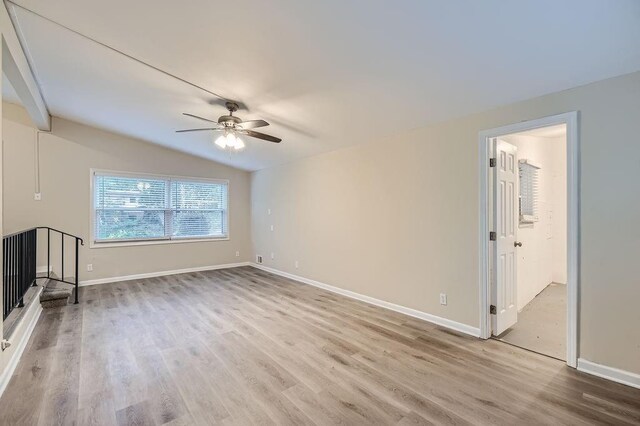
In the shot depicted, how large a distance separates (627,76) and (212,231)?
673 cm

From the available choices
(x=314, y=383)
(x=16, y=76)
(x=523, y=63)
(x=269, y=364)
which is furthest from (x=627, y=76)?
(x=16, y=76)

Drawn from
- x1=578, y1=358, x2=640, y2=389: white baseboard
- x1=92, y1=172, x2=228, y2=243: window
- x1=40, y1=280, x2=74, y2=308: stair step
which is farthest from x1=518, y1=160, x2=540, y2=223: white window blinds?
x1=40, y1=280, x2=74, y2=308: stair step

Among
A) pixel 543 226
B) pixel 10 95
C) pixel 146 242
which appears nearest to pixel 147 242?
pixel 146 242

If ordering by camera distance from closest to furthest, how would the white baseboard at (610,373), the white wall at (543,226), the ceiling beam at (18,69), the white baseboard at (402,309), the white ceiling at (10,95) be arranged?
the white baseboard at (610,373)
the ceiling beam at (18,69)
the white baseboard at (402,309)
the white wall at (543,226)
the white ceiling at (10,95)

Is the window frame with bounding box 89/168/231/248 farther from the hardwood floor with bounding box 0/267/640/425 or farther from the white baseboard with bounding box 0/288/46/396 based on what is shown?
the hardwood floor with bounding box 0/267/640/425

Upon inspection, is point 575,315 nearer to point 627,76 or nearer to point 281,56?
point 627,76

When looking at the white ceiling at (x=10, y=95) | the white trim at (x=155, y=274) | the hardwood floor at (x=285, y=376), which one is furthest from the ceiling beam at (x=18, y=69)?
the white trim at (x=155, y=274)

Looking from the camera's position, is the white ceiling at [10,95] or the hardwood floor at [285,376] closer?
the hardwood floor at [285,376]

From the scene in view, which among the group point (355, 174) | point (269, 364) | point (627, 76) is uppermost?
point (627, 76)

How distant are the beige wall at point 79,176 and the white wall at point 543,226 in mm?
5868

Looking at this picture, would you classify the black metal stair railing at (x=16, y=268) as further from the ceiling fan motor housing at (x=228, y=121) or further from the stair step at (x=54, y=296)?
the ceiling fan motor housing at (x=228, y=121)

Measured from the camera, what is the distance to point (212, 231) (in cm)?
663

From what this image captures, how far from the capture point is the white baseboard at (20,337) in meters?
2.13

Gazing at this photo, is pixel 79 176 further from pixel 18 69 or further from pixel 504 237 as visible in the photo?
pixel 504 237
